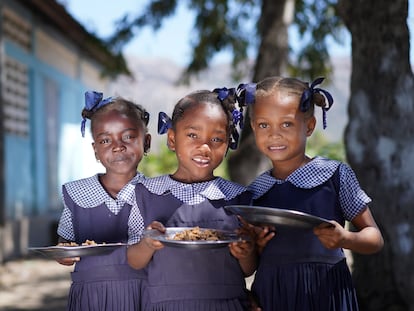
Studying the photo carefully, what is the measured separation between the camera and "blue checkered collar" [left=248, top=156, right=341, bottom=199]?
2.57m

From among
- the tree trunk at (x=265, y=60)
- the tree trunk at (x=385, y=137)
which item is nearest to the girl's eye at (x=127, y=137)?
the tree trunk at (x=385, y=137)

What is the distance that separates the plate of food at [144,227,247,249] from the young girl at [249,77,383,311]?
0.15 meters

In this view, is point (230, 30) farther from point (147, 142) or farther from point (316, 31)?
point (147, 142)

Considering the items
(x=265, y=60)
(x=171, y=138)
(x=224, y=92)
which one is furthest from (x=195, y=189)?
(x=265, y=60)

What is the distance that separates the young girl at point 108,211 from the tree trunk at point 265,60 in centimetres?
462

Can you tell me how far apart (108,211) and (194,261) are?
0.46m

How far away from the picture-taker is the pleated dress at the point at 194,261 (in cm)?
262

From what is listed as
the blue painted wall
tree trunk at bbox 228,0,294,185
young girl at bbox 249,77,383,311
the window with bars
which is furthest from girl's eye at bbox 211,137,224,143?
the window with bars

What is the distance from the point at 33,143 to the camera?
10.4 m

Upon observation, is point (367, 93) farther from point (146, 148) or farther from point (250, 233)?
point (250, 233)

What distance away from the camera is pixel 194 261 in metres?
2.64

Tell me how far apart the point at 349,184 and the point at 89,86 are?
12.7 metres

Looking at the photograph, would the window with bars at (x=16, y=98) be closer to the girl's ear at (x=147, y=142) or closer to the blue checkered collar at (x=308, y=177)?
the girl's ear at (x=147, y=142)

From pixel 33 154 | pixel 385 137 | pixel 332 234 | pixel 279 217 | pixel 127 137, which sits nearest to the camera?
pixel 279 217
